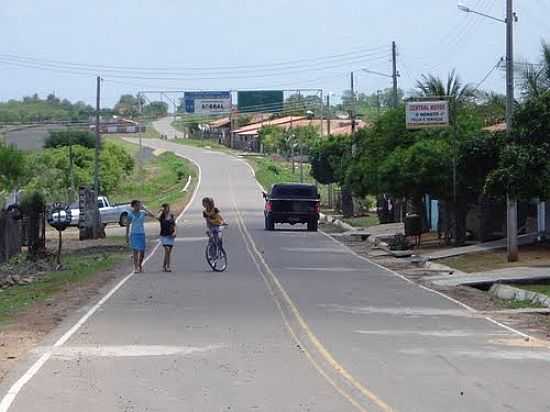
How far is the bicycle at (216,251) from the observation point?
97.1ft

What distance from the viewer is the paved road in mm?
11828

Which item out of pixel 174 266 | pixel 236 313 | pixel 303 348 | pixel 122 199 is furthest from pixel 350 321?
pixel 122 199

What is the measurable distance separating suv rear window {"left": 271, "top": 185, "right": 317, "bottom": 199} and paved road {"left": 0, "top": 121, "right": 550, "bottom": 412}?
2702 cm

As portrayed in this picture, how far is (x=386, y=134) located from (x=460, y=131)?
5.24 m

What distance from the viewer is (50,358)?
1477 centimetres

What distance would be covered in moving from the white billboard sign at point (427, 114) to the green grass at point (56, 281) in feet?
38.0

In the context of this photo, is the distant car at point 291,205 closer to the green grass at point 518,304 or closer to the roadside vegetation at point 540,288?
the roadside vegetation at point 540,288

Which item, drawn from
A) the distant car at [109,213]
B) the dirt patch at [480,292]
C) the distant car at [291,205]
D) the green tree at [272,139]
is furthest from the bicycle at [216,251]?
the green tree at [272,139]

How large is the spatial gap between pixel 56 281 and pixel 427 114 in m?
17.0

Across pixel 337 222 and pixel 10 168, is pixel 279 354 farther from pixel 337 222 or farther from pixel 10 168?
pixel 10 168

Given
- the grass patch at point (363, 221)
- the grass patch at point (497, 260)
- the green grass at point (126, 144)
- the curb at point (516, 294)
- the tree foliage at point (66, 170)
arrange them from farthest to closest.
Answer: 1. the green grass at point (126, 144)
2. the tree foliage at point (66, 170)
3. the grass patch at point (363, 221)
4. the grass patch at point (497, 260)
5. the curb at point (516, 294)

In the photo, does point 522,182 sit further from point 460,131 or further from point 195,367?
point 195,367

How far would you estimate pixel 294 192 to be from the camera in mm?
56094

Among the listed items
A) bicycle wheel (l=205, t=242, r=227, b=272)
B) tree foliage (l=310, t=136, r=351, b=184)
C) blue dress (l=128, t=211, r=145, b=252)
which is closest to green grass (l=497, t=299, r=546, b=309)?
bicycle wheel (l=205, t=242, r=227, b=272)
